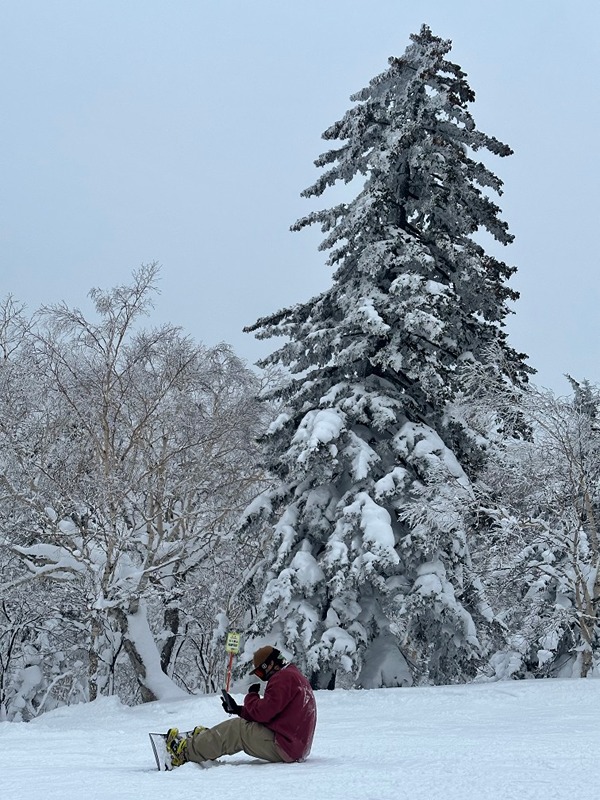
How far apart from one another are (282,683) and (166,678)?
12.1 meters

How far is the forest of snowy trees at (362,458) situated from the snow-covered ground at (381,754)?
2.06 meters

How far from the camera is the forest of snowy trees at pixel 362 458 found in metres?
14.2

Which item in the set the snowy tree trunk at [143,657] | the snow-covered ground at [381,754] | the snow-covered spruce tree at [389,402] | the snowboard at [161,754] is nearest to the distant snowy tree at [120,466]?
the snowy tree trunk at [143,657]

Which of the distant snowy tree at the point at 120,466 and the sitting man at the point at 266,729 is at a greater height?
the distant snowy tree at the point at 120,466

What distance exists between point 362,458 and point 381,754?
27.1ft

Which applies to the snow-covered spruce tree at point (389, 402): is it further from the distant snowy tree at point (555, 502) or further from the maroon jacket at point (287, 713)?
the maroon jacket at point (287, 713)

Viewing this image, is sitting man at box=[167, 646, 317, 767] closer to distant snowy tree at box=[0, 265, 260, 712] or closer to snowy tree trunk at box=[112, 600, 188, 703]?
distant snowy tree at box=[0, 265, 260, 712]

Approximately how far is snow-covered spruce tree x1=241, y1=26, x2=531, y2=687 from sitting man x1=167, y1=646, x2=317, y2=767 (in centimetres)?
714

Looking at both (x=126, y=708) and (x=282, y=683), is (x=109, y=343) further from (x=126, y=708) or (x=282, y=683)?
(x=282, y=683)

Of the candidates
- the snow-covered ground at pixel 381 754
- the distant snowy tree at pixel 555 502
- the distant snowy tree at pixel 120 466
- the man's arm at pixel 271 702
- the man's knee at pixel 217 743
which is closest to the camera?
the snow-covered ground at pixel 381 754

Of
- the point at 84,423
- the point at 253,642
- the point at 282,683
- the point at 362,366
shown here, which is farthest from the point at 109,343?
the point at 282,683

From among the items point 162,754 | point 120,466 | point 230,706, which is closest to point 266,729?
point 230,706

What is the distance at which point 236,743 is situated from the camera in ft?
21.4

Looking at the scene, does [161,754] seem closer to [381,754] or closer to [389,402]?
[381,754]
